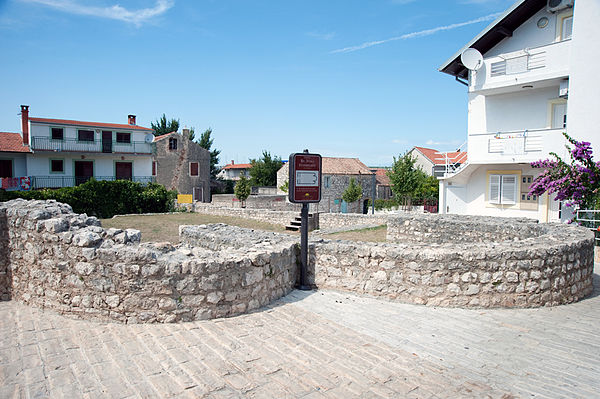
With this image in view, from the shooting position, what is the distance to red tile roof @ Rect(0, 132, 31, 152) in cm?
3008

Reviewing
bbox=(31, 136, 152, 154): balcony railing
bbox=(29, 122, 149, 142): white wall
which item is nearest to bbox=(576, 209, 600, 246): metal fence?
A: bbox=(31, 136, 152, 154): balcony railing

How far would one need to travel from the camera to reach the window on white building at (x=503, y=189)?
17922mm

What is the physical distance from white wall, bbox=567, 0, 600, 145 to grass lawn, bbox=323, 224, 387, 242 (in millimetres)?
8683

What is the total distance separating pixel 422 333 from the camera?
15.9 feet

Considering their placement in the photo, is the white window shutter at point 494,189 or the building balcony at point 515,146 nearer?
the building balcony at point 515,146

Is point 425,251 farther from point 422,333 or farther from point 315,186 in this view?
point 315,186

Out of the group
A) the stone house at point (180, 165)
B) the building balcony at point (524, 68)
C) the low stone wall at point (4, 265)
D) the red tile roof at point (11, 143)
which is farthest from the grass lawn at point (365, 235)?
the stone house at point (180, 165)

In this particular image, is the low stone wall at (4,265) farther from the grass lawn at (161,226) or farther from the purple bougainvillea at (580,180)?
the purple bougainvillea at (580,180)

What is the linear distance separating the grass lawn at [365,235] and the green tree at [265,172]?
4127 cm

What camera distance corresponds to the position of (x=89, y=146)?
111ft

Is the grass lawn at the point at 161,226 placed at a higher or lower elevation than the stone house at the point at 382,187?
lower

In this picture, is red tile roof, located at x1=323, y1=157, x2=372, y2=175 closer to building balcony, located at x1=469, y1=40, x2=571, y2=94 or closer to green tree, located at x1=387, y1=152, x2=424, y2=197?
green tree, located at x1=387, y1=152, x2=424, y2=197

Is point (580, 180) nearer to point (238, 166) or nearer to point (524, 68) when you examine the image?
point (524, 68)

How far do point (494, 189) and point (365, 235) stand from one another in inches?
306
